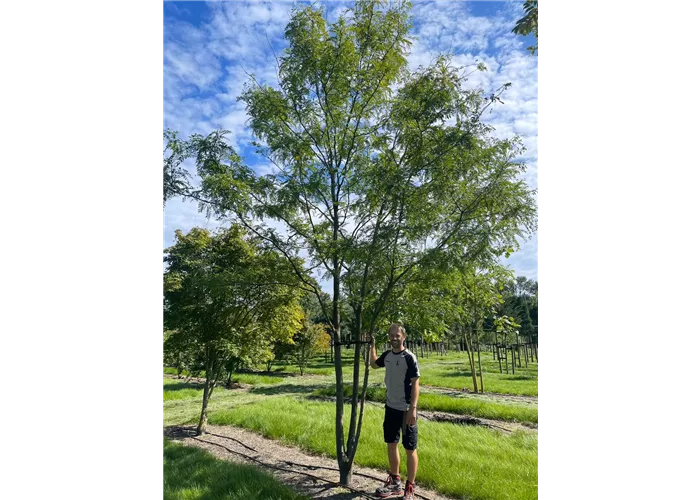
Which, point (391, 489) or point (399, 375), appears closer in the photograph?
point (399, 375)

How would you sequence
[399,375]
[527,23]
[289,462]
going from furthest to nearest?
[289,462] < [399,375] < [527,23]

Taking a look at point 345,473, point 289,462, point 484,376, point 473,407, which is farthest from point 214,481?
point 484,376

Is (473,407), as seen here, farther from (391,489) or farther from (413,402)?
(413,402)

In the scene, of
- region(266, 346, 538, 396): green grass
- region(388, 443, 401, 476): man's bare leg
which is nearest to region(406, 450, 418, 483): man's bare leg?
region(388, 443, 401, 476): man's bare leg

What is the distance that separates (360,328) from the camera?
8.73 ft

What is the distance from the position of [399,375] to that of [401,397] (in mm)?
144

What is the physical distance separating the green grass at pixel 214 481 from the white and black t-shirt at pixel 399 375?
768 millimetres

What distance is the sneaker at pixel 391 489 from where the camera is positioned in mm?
2418

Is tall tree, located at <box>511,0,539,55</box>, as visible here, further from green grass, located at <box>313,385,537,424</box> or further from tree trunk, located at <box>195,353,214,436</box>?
tree trunk, located at <box>195,353,214,436</box>

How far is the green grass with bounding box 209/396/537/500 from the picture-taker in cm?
247

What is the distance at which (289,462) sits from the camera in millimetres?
3092
